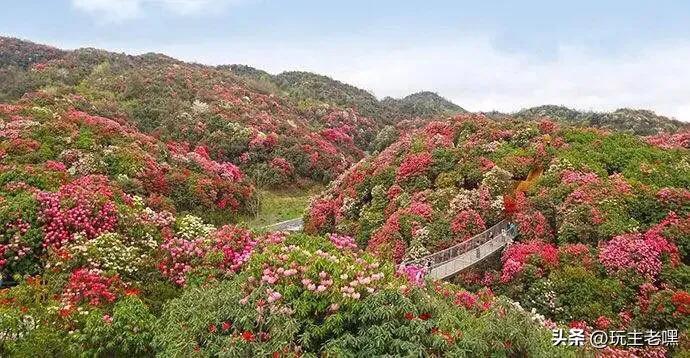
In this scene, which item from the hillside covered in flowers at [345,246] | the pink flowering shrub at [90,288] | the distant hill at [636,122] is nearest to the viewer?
the hillside covered in flowers at [345,246]

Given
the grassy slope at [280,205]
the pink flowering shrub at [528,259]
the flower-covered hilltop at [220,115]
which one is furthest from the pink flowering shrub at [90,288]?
the flower-covered hilltop at [220,115]

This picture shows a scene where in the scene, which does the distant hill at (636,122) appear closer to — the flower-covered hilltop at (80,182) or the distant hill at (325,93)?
the distant hill at (325,93)

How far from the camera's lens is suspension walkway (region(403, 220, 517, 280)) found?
16.7 meters

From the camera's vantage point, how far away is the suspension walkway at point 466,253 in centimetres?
1673

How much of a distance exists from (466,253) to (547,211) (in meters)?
3.32

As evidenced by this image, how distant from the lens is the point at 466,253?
57.6 feet

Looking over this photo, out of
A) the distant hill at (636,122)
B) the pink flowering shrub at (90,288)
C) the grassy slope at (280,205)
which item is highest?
the distant hill at (636,122)

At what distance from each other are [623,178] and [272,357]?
15.9 m

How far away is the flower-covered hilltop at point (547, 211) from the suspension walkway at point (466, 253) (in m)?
0.42

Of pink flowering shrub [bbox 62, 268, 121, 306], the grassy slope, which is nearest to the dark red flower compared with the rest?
pink flowering shrub [bbox 62, 268, 121, 306]

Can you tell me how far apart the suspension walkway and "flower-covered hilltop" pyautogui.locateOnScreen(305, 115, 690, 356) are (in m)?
0.42

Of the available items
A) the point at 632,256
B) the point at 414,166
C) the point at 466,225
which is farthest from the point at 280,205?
the point at 632,256

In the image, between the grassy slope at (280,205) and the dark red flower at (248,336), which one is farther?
the grassy slope at (280,205)

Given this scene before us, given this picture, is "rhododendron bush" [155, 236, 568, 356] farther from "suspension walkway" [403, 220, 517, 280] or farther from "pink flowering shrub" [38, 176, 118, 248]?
"suspension walkway" [403, 220, 517, 280]
